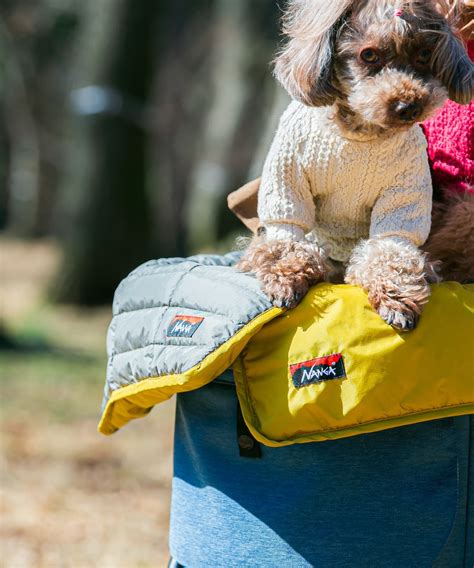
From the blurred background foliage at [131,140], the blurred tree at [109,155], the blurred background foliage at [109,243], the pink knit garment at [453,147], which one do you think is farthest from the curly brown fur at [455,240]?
the blurred tree at [109,155]

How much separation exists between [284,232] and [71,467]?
294 centimetres

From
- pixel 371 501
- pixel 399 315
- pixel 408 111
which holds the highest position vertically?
pixel 408 111

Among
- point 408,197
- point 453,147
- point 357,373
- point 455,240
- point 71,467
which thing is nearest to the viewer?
point 357,373

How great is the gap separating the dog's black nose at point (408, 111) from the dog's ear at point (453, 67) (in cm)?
13

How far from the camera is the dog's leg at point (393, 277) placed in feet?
6.49

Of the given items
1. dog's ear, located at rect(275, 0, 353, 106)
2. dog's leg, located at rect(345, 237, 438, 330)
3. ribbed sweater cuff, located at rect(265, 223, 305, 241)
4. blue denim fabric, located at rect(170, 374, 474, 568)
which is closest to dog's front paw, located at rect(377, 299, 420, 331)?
dog's leg, located at rect(345, 237, 438, 330)

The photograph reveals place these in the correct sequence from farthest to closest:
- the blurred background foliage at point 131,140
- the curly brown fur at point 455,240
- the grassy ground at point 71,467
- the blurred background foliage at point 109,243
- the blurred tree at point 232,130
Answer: the blurred tree at point 232,130, the blurred background foliage at point 131,140, the blurred background foliage at point 109,243, the grassy ground at point 71,467, the curly brown fur at point 455,240

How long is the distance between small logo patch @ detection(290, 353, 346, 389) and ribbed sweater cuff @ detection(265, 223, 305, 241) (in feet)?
1.48

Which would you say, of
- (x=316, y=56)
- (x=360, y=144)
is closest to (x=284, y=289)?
(x=360, y=144)

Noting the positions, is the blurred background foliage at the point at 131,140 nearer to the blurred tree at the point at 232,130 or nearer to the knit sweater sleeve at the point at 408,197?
the blurred tree at the point at 232,130

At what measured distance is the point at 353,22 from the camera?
2160mm

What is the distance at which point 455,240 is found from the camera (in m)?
2.37

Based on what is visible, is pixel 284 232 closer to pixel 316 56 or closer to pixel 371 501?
pixel 316 56

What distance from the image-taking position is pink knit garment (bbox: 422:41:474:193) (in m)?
2.46
